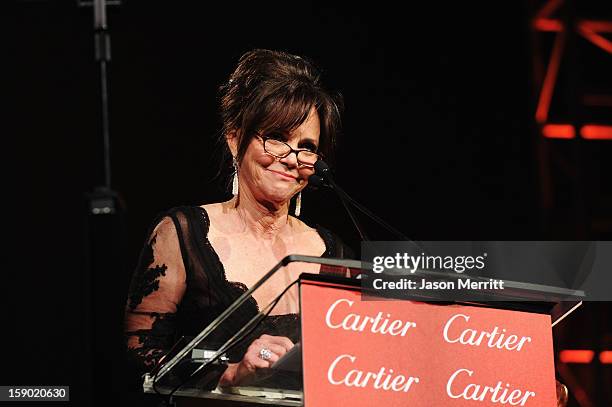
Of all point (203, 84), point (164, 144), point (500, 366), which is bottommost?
point (500, 366)

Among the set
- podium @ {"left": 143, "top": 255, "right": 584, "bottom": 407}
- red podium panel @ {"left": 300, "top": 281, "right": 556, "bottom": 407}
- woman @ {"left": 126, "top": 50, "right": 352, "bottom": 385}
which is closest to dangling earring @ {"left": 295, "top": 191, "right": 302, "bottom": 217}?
woman @ {"left": 126, "top": 50, "right": 352, "bottom": 385}

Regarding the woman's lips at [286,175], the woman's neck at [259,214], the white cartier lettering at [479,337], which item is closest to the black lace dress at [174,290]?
the woman's neck at [259,214]

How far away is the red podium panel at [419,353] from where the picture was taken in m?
1.62

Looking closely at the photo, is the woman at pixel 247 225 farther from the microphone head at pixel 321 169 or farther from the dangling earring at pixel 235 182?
the microphone head at pixel 321 169

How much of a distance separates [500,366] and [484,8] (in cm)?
175

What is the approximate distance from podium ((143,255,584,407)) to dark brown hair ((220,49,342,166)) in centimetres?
64

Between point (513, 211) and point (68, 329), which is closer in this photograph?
point (68, 329)

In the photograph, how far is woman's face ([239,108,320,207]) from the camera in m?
2.34

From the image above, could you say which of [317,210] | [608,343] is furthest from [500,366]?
[608,343]

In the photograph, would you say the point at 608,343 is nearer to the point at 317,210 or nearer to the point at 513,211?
the point at 513,211

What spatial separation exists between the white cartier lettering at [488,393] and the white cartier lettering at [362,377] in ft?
0.31

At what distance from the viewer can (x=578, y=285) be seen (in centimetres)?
301

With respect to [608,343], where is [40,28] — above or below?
above

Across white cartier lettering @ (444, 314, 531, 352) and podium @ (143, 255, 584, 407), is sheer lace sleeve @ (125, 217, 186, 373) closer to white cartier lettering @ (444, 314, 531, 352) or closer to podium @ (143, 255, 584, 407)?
podium @ (143, 255, 584, 407)
